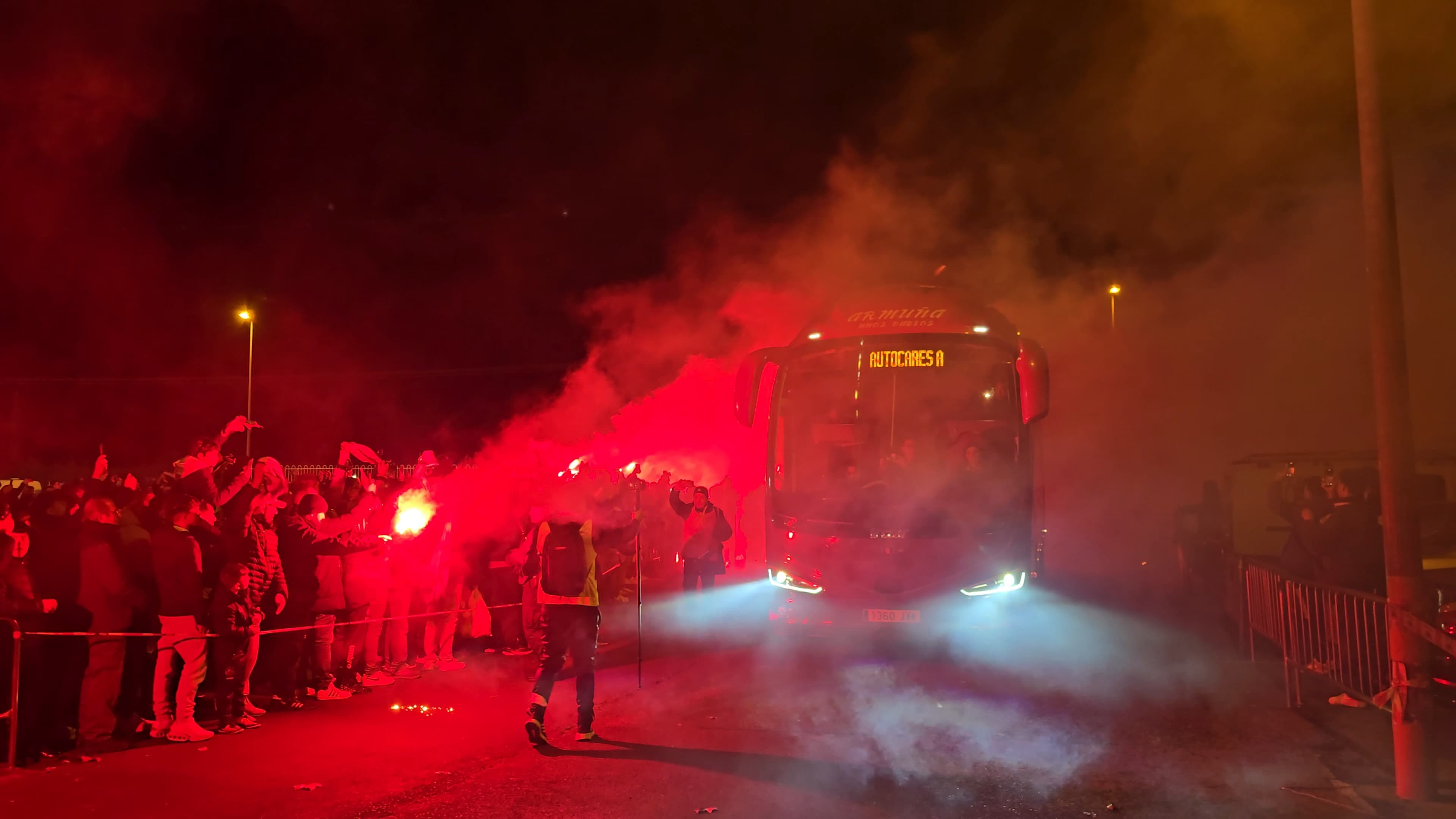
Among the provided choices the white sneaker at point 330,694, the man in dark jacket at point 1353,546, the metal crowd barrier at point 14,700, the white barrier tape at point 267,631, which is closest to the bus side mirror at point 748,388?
the white barrier tape at point 267,631

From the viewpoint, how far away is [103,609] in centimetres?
557

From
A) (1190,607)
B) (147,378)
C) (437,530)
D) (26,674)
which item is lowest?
(1190,607)

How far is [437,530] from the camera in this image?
7988mm

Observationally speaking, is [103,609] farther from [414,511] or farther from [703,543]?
[703,543]

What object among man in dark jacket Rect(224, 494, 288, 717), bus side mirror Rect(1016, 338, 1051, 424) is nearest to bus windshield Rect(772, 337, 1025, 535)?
bus side mirror Rect(1016, 338, 1051, 424)

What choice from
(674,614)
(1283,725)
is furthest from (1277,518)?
(674,614)

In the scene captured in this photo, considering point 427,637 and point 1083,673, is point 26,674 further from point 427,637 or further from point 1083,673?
point 1083,673

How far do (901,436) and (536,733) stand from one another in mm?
4068

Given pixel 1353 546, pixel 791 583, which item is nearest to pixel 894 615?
pixel 791 583

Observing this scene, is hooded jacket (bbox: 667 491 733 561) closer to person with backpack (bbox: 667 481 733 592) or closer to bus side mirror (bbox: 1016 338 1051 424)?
person with backpack (bbox: 667 481 733 592)

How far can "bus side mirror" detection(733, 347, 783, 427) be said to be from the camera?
848 cm

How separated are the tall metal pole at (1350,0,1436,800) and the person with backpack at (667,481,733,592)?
22.7 feet

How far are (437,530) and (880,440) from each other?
3.96 metres

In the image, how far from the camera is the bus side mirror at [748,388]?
8.48 meters
